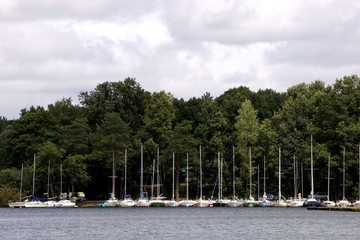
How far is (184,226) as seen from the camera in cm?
8538

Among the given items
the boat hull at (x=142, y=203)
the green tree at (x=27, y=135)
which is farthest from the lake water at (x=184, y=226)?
the green tree at (x=27, y=135)

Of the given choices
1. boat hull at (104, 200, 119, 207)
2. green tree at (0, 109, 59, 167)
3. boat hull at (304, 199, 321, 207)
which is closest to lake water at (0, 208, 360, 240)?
boat hull at (304, 199, 321, 207)

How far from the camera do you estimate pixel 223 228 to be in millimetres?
82000

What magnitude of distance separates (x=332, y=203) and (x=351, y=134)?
40.5 feet

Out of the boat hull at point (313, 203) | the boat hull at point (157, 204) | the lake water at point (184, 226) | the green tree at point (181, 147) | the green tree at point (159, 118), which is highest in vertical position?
the green tree at point (159, 118)

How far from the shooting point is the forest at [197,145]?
5000 inches

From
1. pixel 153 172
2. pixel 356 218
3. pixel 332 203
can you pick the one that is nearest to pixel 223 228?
pixel 356 218

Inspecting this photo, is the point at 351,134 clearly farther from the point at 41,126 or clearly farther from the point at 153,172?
the point at 41,126

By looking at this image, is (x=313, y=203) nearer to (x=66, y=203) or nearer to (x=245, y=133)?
(x=245, y=133)

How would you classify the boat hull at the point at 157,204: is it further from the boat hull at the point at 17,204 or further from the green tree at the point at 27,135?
the green tree at the point at 27,135

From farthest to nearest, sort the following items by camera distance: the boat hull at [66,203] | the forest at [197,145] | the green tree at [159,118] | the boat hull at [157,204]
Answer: the green tree at [159,118]
the boat hull at [66,203]
the boat hull at [157,204]
the forest at [197,145]

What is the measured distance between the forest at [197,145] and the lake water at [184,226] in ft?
64.2

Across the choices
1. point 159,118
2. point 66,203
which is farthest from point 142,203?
point 159,118

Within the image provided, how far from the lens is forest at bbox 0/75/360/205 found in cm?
12700
